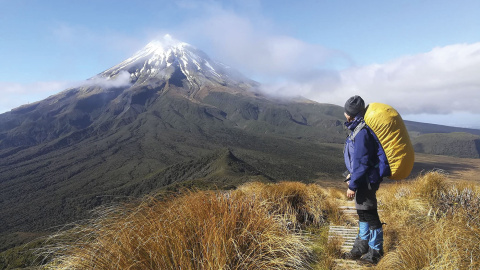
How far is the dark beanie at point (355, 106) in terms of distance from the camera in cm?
284

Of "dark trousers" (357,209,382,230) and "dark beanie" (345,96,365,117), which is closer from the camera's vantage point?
"dark trousers" (357,209,382,230)

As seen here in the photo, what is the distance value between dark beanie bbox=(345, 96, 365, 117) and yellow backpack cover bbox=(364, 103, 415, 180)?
0.97 feet

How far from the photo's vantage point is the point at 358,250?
2730mm

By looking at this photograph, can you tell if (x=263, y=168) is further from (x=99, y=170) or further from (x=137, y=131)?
(x=137, y=131)

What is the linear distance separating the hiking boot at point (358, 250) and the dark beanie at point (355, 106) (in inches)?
53.0

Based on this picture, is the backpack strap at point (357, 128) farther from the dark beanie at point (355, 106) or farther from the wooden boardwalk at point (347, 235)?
the wooden boardwalk at point (347, 235)

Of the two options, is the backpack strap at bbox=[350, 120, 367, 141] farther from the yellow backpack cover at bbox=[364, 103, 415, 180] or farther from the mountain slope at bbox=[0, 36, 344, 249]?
the mountain slope at bbox=[0, 36, 344, 249]

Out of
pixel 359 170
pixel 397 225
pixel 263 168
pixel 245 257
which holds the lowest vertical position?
pixel 263 168

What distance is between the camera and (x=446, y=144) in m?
156

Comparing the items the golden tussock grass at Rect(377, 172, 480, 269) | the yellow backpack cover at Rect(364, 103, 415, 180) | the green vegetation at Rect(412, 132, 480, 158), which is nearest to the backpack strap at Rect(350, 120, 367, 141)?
the yellow backpack cover at Rect(364, 103, 415, 180)

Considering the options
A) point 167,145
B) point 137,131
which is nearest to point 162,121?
point 137,131

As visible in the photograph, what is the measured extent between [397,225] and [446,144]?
7579 inches

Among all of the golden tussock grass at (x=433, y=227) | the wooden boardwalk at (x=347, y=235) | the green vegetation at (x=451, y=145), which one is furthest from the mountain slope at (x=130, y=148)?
the green vegetation at (x=451, y=145)

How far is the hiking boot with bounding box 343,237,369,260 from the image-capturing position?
8.86ft
